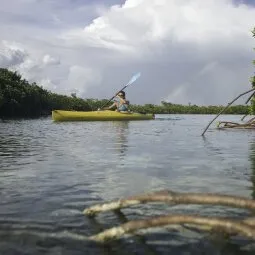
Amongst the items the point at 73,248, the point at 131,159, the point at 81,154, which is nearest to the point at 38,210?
the point at 73,248

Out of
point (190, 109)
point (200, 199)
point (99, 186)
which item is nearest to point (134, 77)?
point (99, 186)

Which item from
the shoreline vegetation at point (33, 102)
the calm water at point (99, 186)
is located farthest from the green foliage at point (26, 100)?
the calm water at point (99, 186)

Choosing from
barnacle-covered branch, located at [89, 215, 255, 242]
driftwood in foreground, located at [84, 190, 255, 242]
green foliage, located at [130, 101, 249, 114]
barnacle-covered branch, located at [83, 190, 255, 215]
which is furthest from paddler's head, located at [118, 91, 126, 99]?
green foliage, located at [130, 101, 249, 114]

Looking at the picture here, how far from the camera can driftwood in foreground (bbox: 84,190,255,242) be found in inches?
185

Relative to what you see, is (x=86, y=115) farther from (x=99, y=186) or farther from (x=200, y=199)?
(x=200, y=199)

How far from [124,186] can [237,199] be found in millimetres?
3920

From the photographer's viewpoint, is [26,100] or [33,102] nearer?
[26,100]

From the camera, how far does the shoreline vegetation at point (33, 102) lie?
185 feet

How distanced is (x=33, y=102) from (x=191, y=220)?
5968 centimetres

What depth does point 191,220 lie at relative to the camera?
4.79 metres

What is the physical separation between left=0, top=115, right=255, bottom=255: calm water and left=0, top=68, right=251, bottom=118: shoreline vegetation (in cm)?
4008

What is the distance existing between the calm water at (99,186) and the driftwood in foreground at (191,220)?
0.26m

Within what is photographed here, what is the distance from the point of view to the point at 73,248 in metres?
5.22

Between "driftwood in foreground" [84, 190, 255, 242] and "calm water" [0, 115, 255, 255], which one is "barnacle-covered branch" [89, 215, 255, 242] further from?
"calm water" [0, 115, 255, 255]
